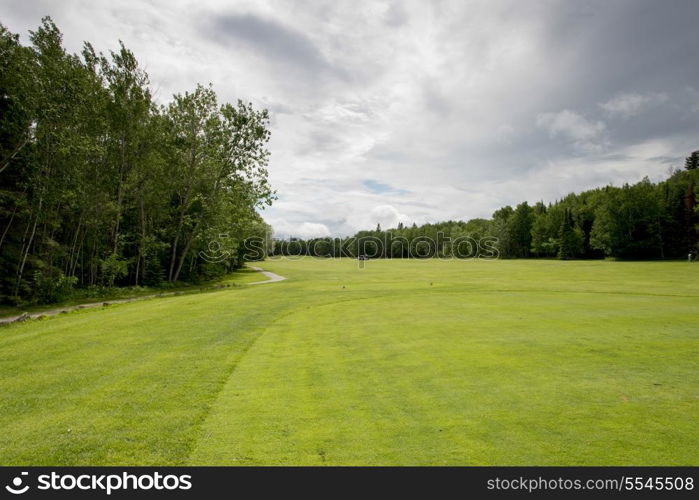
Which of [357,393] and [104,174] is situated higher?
[104,174]

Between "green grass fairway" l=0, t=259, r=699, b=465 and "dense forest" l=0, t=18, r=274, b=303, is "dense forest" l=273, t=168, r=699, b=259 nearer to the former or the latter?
"dense forest" l=0, t=18, r=274, b=303

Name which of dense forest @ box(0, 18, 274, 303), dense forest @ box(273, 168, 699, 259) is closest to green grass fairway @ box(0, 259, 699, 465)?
dense forest @ box(0, 18, 274, 303)

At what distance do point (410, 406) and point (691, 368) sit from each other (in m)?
7.63

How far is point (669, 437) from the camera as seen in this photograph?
573cm

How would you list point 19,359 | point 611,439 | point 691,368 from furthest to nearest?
1. point 19,359
2. point 691,368
3. point 611,439

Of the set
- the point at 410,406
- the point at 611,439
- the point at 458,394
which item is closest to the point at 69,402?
the point at 410,406

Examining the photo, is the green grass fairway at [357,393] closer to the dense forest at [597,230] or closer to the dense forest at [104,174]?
the dense forest at [104,174]

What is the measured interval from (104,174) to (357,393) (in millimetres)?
35144

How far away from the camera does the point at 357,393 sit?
7.81 meters

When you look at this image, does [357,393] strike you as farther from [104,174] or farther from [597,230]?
[597,230]

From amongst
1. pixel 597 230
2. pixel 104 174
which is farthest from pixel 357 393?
pixel 597 230

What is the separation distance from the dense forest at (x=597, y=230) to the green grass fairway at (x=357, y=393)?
95.5 meters

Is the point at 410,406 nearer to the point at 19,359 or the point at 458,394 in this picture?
the point at 458,394

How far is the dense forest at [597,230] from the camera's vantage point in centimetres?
9044
